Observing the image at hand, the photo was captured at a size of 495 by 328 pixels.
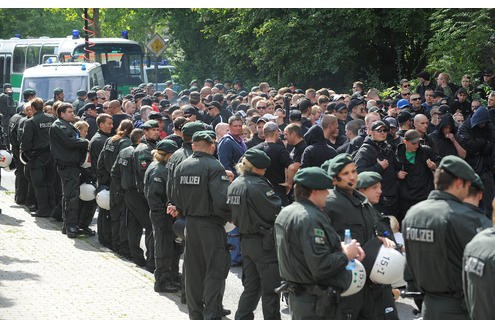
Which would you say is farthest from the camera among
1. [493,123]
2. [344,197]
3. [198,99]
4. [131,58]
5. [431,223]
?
[131,58]

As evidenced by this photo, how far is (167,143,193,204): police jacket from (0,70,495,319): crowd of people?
Result: 23mm

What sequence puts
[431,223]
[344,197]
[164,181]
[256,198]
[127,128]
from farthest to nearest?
[127,128] → [164,181] → [256,198] → [344,197] → [431,223]

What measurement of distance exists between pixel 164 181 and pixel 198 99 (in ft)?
27.1

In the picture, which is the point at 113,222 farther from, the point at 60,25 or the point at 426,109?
the point at 60,25

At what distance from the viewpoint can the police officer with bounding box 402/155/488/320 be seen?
24.1ft

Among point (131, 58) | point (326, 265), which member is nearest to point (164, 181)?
point (326, 265)

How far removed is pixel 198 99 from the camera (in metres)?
20.4

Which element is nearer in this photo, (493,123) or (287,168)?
(287,168)

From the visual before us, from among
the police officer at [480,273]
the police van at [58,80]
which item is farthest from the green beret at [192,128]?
the police van at [58,80]

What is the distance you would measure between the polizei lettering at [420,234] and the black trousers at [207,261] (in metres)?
→ 3.33

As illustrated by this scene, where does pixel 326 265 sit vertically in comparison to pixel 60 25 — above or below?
below

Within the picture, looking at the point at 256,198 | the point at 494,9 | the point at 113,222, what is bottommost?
the point at 113,222

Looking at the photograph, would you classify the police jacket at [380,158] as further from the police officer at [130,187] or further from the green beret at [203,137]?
the police officer at [130,187]

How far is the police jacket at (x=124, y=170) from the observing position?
45.1ft
